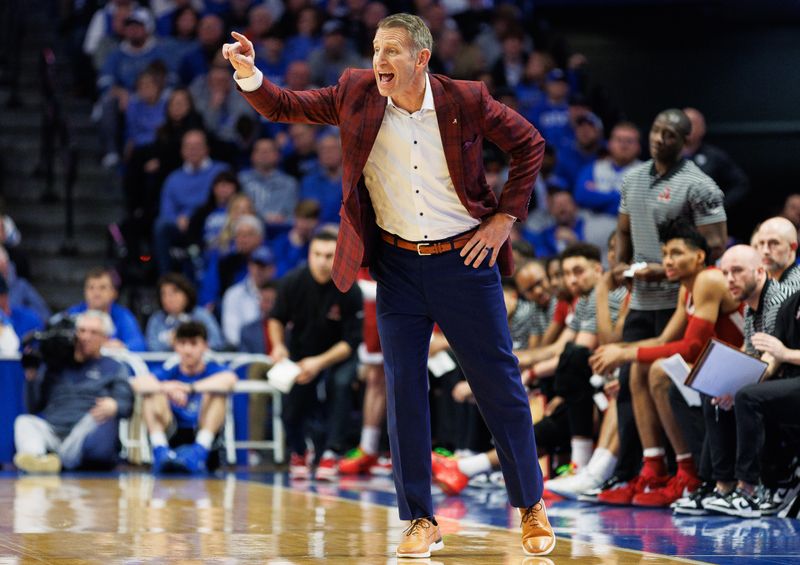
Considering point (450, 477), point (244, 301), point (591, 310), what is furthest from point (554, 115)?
point (450, 477)

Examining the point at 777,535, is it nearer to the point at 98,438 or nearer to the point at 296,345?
the point at 296,345

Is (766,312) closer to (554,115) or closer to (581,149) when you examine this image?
(581,149)

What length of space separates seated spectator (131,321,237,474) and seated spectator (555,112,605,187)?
4.18m

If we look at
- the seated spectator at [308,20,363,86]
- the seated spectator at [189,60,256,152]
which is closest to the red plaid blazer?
the seated spectator at [189,60,256,152]

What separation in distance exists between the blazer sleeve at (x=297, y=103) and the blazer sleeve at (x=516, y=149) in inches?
20.1

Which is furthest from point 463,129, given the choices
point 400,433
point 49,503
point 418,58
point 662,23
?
point 662,23

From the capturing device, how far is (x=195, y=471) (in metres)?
9.42

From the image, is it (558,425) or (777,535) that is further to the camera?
(558,425)

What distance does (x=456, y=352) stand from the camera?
4.87 metres

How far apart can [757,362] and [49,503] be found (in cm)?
344

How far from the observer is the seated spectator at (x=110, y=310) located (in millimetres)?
10312

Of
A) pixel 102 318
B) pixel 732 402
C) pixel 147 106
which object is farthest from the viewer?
pixel 147 106

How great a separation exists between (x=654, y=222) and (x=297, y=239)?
16.3ft

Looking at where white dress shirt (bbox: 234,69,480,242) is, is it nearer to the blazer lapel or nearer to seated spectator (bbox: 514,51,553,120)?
the blazer lapel
